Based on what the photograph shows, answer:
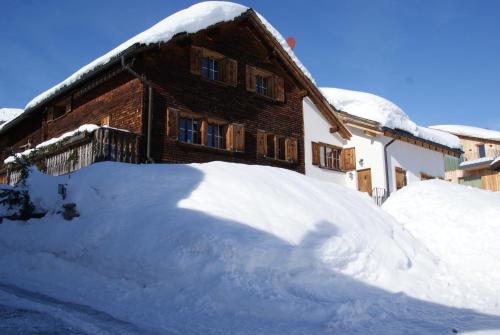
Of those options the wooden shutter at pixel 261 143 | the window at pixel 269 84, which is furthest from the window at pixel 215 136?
the window at pixel 269 84

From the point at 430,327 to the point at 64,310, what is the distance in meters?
3.78

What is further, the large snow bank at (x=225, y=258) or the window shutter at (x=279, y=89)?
the window shutter at (x=279, y=89)

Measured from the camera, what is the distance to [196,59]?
52.2ft

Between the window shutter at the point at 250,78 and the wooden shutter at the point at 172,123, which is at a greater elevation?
the window shutter at the point at 250,78

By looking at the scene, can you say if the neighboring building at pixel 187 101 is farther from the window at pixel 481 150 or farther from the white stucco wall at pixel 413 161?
the window at pixel 481 150

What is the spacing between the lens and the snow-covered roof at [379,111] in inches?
930

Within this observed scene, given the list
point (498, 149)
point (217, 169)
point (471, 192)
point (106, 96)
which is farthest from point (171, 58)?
point (498, 149)

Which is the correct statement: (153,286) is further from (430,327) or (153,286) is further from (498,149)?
(498,149)

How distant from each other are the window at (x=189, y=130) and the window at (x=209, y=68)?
5.77 feet

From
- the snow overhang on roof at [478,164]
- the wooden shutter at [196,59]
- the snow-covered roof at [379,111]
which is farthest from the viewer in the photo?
the snow overhang on roof at [478,164]

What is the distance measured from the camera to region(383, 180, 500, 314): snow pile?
299 inches

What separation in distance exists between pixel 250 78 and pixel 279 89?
1.61m

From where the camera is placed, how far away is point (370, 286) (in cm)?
667

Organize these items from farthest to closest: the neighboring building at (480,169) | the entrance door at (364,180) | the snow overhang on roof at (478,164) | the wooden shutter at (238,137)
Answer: the snow overhang on roof at (478,164)
the neighboring building at (480,169)
the entrance door at (364,180)
the wooden shutter at (238,137)
